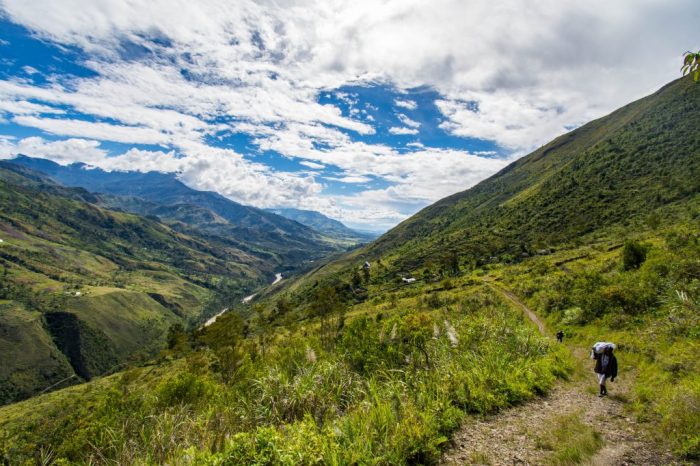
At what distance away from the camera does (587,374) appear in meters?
21.6

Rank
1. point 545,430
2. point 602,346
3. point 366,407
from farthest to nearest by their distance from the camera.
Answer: point 602,346
point 366,407
point 545,430

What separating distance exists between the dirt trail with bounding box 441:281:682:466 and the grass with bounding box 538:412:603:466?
0.17 meters

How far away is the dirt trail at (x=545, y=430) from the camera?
11.3 metres

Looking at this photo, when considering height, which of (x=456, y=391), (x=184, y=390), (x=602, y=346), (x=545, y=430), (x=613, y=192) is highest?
(x=613, y=192)

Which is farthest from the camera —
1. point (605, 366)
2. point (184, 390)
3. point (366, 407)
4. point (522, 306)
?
point (522, 306)

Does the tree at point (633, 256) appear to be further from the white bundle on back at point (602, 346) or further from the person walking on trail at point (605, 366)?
the person walking on trail at point (605, 366)

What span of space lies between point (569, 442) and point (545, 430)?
54.4 inches

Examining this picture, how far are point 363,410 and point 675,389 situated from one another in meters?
13.3

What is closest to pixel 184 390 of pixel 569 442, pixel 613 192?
pixel 569 442

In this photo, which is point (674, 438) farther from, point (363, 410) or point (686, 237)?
point (686, 237)

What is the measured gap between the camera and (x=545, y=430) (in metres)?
13.3

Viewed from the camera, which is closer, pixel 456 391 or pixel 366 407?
pixel 366 407

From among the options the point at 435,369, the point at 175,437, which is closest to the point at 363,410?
the point at 435,369

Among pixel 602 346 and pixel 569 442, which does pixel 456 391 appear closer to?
pixel 569 442
